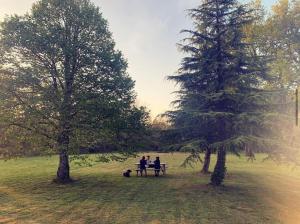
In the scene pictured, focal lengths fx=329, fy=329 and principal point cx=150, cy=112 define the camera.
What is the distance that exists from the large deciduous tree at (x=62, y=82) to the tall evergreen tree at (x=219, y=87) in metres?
4.46

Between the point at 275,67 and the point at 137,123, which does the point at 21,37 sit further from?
the point at 275,67

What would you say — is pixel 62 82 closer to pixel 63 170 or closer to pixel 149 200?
pixel 63 170

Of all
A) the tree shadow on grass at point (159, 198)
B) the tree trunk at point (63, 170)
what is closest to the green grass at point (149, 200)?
the tree shadow on grass at point (159, 198)

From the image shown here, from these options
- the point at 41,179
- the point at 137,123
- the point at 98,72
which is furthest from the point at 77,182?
the point at 98,72

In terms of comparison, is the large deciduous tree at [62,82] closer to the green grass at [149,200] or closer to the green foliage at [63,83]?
the green foliage at [63,83]

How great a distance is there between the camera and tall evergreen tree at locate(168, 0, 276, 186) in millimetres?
20859

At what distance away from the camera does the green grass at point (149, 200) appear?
1486cm

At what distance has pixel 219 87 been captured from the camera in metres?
22.4

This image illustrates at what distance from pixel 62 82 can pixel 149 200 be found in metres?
12.0

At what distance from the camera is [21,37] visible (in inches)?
876

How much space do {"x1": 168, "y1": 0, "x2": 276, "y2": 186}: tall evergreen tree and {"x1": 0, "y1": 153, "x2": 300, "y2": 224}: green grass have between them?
10.2ft

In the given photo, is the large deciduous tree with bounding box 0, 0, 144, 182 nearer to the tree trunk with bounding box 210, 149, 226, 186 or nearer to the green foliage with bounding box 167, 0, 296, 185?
the green foliage with bounding box 167, 0, 296, 185

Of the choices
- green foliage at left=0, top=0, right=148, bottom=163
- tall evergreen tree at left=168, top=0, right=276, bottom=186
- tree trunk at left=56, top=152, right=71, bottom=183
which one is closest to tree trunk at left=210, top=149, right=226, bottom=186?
tall evergreen tree at left=168, top=0, right=276, bottom=186

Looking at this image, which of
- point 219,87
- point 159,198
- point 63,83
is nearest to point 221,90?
point 219,87
